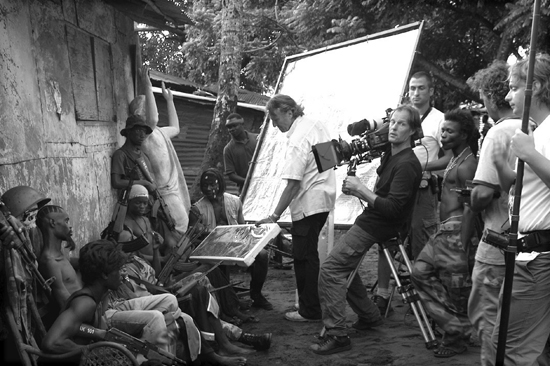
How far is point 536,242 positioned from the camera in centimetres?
319

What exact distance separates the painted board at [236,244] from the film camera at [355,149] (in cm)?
66

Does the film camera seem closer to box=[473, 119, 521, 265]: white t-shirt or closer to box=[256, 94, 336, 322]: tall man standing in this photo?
box=[256, 94, 336, 322]: tall man standing

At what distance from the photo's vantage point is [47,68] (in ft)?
17.1

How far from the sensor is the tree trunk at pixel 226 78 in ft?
32.7

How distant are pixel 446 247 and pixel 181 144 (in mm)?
9710

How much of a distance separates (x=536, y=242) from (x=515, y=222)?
0.62 feet

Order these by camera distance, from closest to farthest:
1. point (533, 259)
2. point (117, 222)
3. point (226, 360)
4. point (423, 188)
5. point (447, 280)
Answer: point (533, 259), point (226, 360), point (447, 280), point (117, 222), point (423, 188)

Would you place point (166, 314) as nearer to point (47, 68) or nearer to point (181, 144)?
point (47, 68)

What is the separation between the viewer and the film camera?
5277 millimetres

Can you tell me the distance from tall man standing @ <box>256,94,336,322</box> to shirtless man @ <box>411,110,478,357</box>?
43.1 inches

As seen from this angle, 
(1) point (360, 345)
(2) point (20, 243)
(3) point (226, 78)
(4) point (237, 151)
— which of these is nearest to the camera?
(2) point (20, 243)

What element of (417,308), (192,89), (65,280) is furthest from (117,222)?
(192,89)

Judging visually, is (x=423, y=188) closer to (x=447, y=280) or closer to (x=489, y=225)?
(x=447, y=280)

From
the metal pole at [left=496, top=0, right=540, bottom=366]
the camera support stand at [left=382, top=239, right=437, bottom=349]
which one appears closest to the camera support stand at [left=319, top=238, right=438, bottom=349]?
the camera support stand at [left=382, top=239, right=437, bottom=349]
